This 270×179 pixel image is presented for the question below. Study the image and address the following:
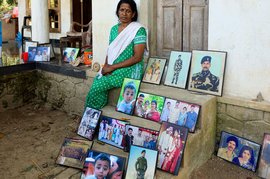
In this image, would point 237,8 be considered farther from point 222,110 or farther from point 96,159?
point 96,159

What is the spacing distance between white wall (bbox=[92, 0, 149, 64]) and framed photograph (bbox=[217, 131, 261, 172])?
70.9 inches

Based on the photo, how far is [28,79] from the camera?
526 centimetres

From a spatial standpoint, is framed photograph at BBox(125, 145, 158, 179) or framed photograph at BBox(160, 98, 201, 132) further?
framed photograph at BBox(160, 98, 201, 132)

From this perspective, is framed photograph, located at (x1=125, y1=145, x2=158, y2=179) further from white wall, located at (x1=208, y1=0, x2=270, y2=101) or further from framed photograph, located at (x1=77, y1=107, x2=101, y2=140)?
white wall, located at (x1=208, y1=0, x2=270, y2=101)

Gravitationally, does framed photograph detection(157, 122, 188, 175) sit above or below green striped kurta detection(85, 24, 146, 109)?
below

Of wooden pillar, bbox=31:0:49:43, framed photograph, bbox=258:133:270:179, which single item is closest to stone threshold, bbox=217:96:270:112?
framed photograph, bbox=258:133:270:179

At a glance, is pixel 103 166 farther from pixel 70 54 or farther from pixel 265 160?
pixel 70 54

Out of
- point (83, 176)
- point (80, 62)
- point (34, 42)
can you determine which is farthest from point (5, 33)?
point (83, 176)

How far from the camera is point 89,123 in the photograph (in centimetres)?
359

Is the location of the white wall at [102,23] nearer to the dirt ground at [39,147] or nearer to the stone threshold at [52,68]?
the stone threshold at [52,68]

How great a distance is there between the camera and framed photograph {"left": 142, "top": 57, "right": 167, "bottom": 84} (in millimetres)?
3850

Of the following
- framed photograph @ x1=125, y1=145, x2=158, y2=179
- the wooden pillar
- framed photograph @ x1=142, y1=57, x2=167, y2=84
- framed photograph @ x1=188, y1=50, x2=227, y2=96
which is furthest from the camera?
the wooden pillar

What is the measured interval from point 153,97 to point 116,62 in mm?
721

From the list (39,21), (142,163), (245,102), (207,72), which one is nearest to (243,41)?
(207,72)
